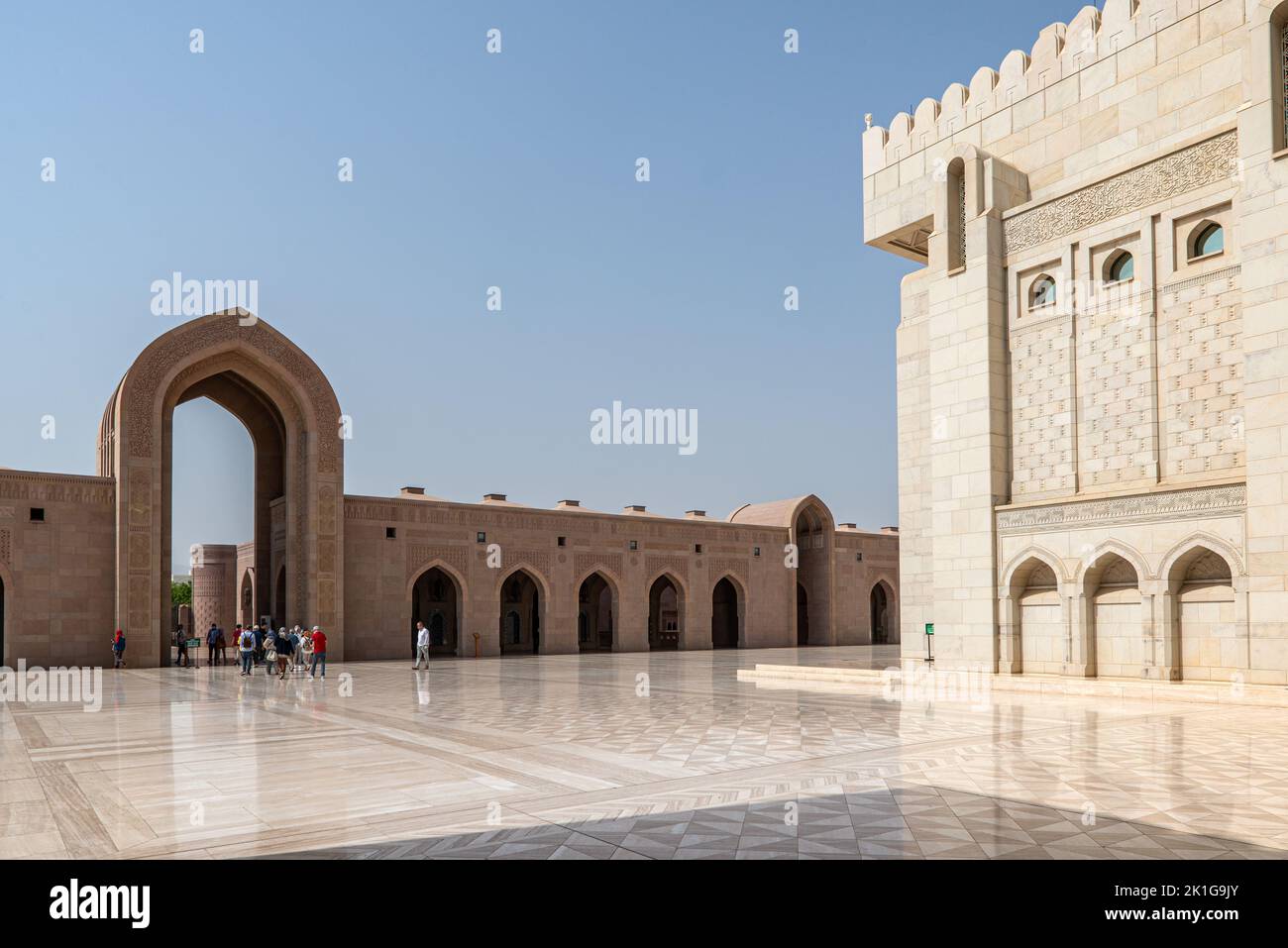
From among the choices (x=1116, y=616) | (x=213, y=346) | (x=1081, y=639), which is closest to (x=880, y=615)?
(x=1081, y=639)

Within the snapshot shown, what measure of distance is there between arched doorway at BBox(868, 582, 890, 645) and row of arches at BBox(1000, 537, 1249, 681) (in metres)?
22.1

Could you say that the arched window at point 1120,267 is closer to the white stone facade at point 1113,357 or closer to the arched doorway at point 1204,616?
the white stone facade at point 1113,357

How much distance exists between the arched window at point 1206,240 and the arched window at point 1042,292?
6.93 feet

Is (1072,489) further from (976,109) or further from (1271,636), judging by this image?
(976,109)

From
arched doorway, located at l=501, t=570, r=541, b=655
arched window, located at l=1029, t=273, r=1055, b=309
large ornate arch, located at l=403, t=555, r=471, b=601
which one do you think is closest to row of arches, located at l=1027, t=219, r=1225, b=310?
arched window, located at l=1029, t=273, r=1055, b=309

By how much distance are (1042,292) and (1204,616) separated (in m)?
5.43

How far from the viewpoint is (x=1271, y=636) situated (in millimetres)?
11633

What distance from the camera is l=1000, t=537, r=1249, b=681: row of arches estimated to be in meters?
12.5

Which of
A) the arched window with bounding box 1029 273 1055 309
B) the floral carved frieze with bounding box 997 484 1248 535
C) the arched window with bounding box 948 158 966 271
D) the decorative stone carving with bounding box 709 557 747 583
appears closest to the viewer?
the floral carved frieze with bounding box 997 484 1248 535

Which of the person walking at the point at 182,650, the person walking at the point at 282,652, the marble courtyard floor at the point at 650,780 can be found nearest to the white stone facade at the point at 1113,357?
the marble courtyard floor at the point at 650,780

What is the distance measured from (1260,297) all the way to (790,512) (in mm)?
22258

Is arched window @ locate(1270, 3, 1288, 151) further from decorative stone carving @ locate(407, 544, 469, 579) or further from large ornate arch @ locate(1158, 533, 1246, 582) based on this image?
decorative stone carving @ locate(407, 544, 469, 579)

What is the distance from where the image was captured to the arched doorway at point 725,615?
3653 cm
